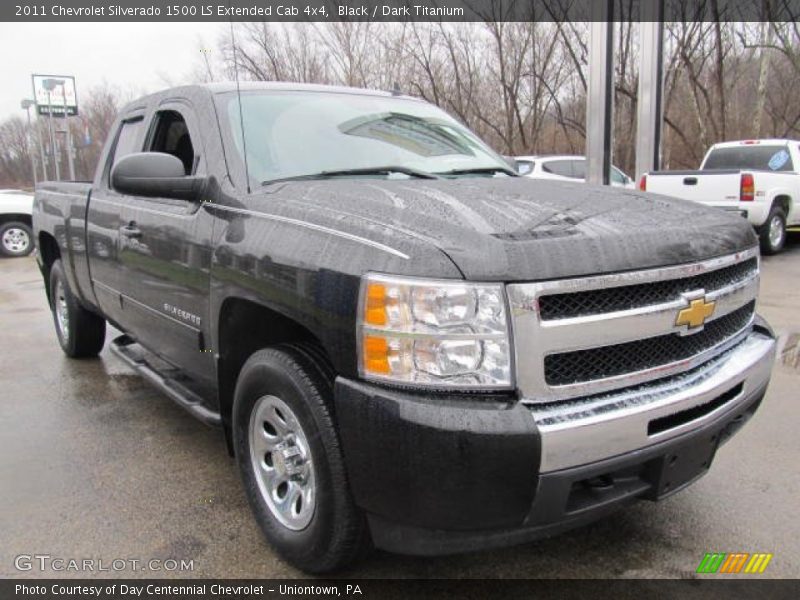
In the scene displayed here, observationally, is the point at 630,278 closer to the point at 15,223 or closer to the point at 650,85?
the point at 650,85

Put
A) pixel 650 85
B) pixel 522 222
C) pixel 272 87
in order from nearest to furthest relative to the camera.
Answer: pixel 522 222, pixel 272 87, pixel 650 85

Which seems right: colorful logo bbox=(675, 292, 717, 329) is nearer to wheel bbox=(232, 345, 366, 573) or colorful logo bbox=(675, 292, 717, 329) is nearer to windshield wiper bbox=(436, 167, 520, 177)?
wheel bbox=(232, 345, 366, 573)

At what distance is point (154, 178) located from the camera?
2.85 m

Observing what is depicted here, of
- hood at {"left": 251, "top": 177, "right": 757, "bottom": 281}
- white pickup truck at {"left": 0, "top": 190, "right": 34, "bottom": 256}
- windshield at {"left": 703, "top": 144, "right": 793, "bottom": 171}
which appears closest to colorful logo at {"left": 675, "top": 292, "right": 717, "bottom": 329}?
hood at {"left": 251, "top": 177, "right": 757, "bottom": 281}

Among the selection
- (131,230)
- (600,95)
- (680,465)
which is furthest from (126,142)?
(600,95)

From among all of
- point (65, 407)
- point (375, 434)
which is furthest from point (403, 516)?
point (65, 407)

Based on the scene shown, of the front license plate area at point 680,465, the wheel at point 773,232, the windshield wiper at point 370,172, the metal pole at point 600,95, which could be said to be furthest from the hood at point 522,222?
the metal pole at point 600,95

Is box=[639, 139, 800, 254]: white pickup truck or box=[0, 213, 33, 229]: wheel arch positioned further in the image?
box=[0, 213, 33, 229]: wheel arch

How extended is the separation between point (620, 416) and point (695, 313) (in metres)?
0.52

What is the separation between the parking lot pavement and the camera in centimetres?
255

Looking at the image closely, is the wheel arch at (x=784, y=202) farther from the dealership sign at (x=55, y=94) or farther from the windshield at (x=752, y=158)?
the dealership sign at (x=55, y=94)

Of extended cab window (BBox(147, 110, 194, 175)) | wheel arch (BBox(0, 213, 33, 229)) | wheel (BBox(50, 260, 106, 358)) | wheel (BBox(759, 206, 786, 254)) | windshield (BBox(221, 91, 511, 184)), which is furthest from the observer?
wheel arch (BBox(0, 213, 33, 229))

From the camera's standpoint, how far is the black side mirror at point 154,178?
2842 mm

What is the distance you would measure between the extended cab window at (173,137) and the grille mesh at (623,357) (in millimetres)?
2234
